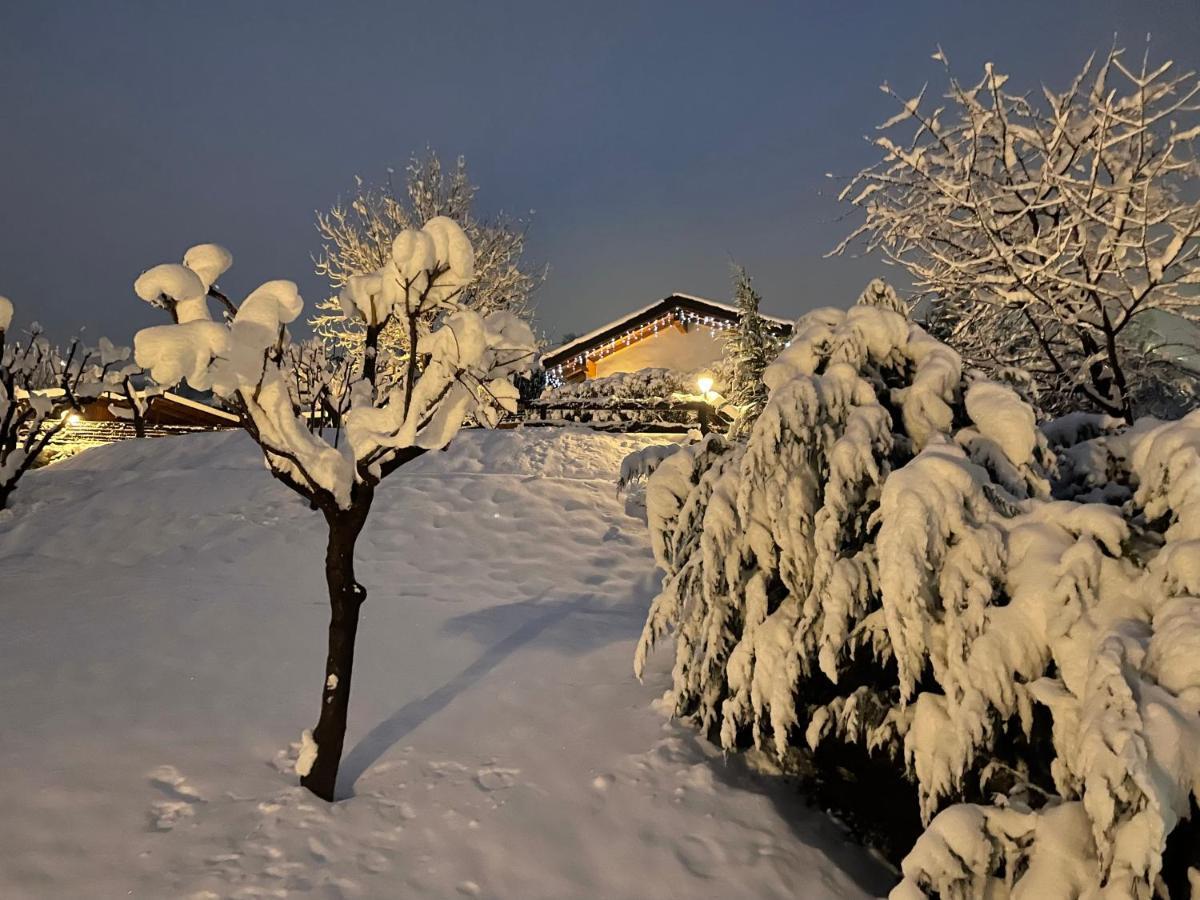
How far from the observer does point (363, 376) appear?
4730 mm

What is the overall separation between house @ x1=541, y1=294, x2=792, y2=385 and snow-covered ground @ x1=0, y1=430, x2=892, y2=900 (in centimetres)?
1697

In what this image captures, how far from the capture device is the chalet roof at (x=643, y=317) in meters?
25.8

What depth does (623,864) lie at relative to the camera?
3.82 m

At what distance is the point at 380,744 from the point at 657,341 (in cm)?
2324

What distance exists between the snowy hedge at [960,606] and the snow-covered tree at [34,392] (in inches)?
485

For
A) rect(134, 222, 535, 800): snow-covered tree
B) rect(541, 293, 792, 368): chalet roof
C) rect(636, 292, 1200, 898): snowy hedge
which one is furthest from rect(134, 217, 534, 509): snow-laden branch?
rect(541, 293, 792, 368): chalet roof

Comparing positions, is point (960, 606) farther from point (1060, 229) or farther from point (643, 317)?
point (643, 317)

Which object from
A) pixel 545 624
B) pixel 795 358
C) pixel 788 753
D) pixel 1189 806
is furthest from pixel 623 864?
pixel 545 624

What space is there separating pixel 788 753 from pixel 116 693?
209 inches

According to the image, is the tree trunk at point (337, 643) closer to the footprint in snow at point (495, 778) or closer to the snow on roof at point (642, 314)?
the footprint in snow at point (495, 778)

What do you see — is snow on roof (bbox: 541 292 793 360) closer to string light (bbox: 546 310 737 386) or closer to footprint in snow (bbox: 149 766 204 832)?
string light (bbox: 546 310 737 386)

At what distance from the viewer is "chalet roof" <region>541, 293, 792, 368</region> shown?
25812mm

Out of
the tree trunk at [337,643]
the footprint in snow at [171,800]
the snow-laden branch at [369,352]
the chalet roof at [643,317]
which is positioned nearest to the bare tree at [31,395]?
the footprint in snow at [171,800]

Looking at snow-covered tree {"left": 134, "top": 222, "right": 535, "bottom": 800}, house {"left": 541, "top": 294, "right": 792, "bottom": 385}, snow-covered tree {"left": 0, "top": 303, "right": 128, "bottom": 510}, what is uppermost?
house {"left": 541, "top": 294, "right": 792, "bottom": 385}
